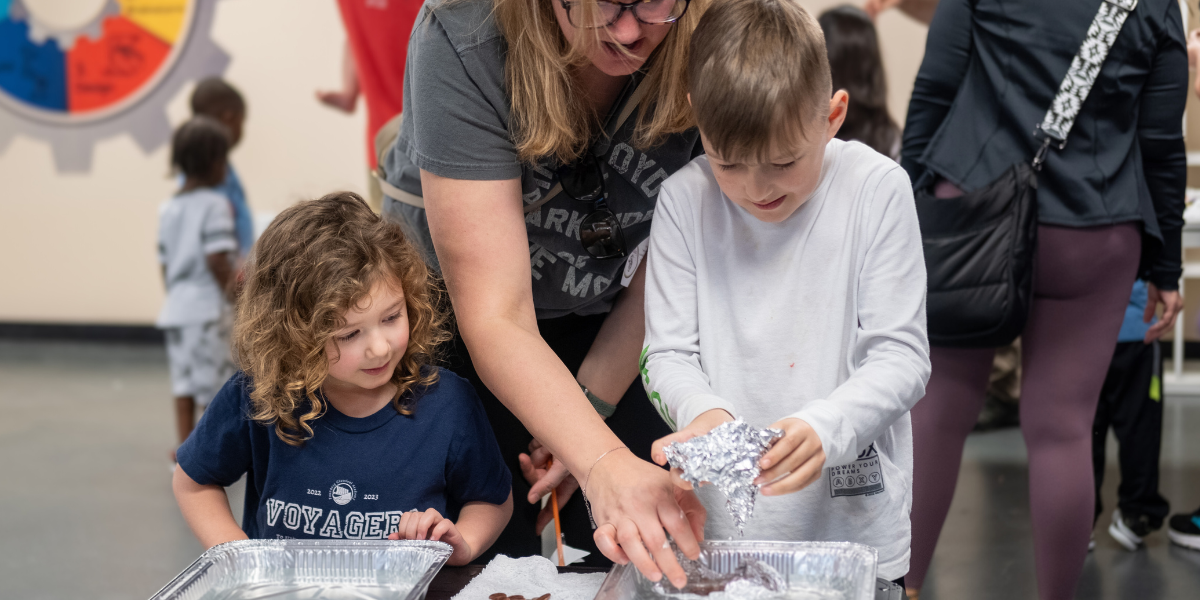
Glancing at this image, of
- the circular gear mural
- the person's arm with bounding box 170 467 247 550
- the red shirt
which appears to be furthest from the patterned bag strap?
the circular gear mural

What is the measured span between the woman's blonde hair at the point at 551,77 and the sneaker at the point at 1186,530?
88.6 inches

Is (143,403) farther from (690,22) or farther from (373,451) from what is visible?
(690,22)

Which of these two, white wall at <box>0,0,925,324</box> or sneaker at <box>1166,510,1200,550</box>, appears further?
white wall at <box>0,0,925,324</box>

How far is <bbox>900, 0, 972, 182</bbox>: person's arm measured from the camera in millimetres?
1839

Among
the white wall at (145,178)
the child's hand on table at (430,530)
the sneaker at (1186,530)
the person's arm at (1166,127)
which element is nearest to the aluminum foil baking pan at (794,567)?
the child's hand on table at (430,530)

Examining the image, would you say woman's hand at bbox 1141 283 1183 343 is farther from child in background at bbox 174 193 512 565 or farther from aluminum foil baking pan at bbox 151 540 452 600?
aluminum foil baking pan at bbox 151 540 452 600

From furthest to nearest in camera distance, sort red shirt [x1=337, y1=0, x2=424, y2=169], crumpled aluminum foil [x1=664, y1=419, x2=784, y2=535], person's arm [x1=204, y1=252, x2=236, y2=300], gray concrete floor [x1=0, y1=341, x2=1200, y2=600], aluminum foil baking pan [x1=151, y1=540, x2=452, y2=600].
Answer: person's arm [x1=204, y1=252, x2=236, y2=300] < red shirt [x1=337, y1=0, x2=424, y2=169] < gray concrete floor [x1=0, y1=341, x2=1200, y2=600] < aluminum foil baking pan [x1=151, y1=540, x2=452, y2=600] < crumpled aluminum foil [x1=664, y1=419, x2=784, y2=535]

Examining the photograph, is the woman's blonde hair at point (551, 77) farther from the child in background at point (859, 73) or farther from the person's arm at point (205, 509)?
the child in background at point (859, 73)

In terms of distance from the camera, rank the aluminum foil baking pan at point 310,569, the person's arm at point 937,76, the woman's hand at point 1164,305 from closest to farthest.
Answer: the aluminum foil baking pan at point 310,569 → the person's arm at point 937,76 → the woman's hand at point 1164,305

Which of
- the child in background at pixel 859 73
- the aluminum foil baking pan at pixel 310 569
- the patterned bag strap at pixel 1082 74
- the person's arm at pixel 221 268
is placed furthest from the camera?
the person's arm at pixel 221 268

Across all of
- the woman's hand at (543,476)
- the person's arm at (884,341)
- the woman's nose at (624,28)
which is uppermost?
the woman's nose at (624,28)

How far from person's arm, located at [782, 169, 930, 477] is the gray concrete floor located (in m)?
0.88

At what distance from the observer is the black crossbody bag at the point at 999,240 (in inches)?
67.6

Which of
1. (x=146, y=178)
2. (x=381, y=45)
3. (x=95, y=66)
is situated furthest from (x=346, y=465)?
(x=95, y=66)
